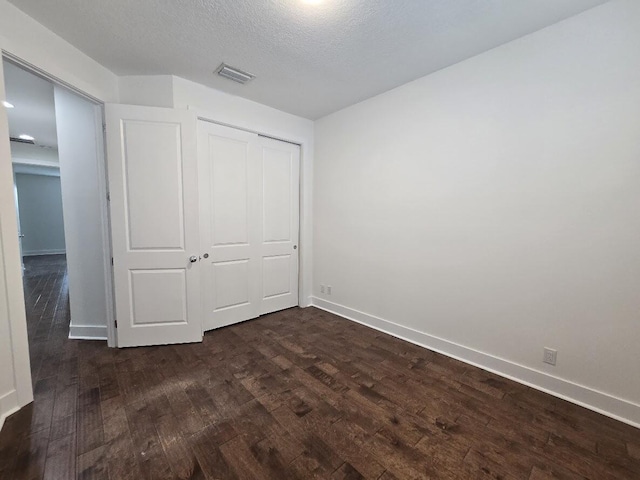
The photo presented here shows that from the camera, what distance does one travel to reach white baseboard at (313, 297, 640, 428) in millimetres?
1728

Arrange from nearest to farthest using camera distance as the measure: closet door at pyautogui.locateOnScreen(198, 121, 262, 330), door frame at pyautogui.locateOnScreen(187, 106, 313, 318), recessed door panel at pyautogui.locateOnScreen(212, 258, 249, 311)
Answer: closet door at pyautogui.locateOnScreen(198, 121, 262, 330) < recessed door panel at pyautogui.locateOnScreen(212, 258, 249, 311) < door frame at pyautogui.locateOnScreen(187, 106, 313, 318)

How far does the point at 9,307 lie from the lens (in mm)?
1679

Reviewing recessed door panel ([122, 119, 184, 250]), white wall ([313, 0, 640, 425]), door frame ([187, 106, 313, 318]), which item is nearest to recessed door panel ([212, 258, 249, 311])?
recessed door panel ([122, 119, 184, 250])

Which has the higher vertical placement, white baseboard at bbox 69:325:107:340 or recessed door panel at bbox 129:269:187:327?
recessed door panel at bbox 129:269:187:327

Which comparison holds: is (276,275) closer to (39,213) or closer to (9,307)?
(9,307)

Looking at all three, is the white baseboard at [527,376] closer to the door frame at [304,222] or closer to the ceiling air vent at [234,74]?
the door frame at [304,222]

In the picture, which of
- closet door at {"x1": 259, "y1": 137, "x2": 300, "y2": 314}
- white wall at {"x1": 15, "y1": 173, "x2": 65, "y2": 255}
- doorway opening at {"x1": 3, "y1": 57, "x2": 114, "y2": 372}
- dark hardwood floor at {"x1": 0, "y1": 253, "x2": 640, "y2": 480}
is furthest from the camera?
white wall at {"x1": 15, "y1": 173, "x2": 65, "y2": 255}

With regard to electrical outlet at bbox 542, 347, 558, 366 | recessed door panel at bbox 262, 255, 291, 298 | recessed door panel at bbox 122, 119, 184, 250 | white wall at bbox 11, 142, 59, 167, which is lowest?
electrical outlet at bbox 542, 347, 558, 366

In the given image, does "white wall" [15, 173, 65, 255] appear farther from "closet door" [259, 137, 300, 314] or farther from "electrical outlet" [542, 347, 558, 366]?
"electrical outlet" [542, 347, 558, 366]

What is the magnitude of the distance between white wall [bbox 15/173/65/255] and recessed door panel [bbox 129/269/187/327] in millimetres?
8758

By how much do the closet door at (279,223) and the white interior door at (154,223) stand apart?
3.10ft

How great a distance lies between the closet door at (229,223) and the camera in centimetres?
289

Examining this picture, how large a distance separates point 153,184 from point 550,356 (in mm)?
3779

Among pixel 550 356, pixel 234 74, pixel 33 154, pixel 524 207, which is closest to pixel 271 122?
pixel 234 74
